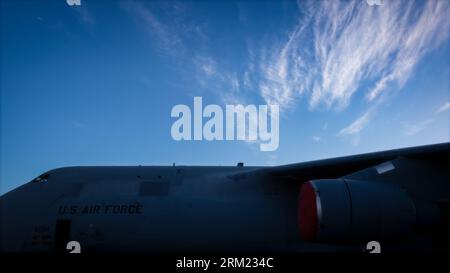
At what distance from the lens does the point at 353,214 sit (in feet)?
Result: 15.1

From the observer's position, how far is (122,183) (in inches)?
269

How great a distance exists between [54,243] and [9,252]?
96 cm

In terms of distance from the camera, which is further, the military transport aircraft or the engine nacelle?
the military transport aircraft

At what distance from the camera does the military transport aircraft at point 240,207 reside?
470 centimetres

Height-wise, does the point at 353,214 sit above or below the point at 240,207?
below

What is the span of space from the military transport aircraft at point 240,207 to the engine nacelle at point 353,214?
15 mm

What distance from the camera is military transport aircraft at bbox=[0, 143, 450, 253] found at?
470 centimetres

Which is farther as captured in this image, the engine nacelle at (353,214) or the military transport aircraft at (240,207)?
the military transport aircraft at (240,207)

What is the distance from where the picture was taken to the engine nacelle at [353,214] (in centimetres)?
458

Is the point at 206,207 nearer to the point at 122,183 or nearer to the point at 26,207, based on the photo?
the point at 122,183

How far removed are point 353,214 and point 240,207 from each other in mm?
2301

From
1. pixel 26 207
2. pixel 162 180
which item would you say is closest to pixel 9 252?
pixel 26 207

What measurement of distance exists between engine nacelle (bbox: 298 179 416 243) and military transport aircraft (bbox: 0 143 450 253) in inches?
0.6

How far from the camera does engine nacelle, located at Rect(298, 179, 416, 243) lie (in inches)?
180
